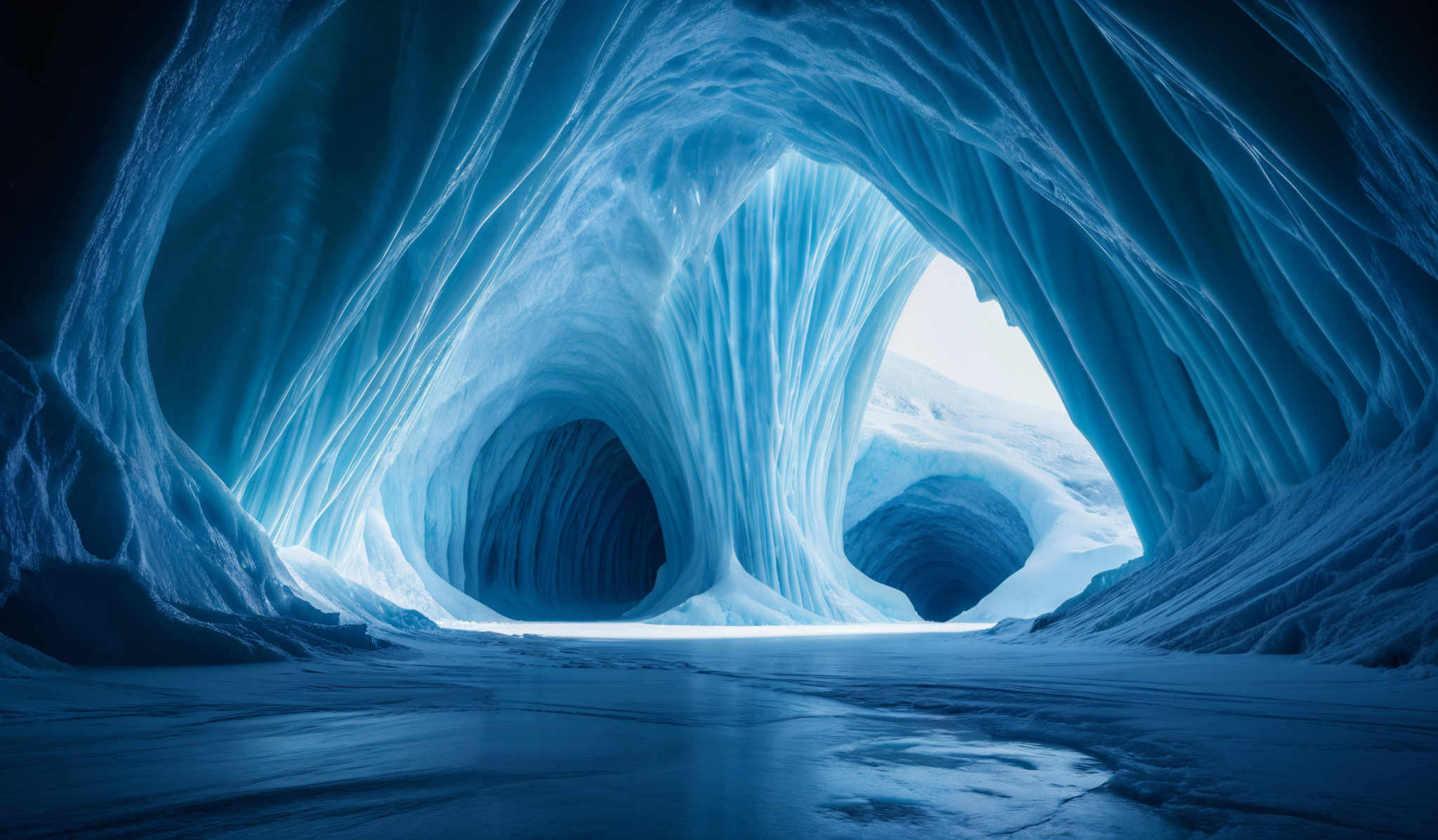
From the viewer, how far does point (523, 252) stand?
10.8 meters

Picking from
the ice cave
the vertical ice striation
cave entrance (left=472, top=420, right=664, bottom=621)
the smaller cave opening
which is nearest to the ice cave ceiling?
the ice cave

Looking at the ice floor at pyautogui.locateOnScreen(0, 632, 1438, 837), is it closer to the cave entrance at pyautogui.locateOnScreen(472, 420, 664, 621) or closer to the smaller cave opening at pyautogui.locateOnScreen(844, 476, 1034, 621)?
the cave entrance at pyautogui.locateOnScreen(472, 420, 664, 621)

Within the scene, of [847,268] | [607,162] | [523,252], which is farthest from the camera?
[847,268]

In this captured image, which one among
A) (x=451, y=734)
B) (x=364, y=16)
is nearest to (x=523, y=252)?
(x=364, y=16)

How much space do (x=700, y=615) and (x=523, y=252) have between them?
5.67 m

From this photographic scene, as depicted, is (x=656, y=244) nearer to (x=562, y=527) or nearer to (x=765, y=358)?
(x=765, y=358)

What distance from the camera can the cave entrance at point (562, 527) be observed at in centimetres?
2156

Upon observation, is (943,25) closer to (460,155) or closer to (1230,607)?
(460,155)

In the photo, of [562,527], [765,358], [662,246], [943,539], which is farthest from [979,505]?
[662,246]

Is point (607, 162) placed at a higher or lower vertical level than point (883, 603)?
higher

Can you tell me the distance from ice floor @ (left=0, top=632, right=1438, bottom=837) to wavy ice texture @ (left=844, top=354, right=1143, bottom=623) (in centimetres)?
1608

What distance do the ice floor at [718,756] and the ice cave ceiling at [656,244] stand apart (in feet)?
3.60

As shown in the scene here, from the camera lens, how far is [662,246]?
1326 centimetres

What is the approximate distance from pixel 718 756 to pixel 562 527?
2372 centimetres
